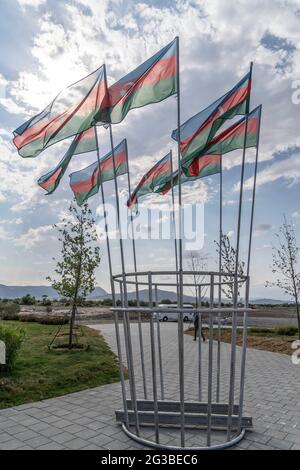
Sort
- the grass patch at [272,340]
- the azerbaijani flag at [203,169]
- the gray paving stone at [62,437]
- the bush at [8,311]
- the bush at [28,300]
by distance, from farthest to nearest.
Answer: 1. the bush at [28,300]
2. the bush at [8,311]
3. the grass patch at [272,340]
4. the azerbaijani flag at [203,169]
5. the gray paving stone at [62,437]

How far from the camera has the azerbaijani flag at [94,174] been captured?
6.47 meters

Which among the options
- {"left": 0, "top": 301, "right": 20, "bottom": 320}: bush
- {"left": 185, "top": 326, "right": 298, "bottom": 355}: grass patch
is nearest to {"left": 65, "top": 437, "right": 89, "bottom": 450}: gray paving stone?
{"left": 185, "top": 326, "right": 298, "bottom": 355}: grass patch

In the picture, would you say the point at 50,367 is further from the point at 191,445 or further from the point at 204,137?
the point at 204,137

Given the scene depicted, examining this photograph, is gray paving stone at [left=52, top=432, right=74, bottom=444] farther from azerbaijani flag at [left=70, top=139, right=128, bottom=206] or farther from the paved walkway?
azerbaijani flag at [left=70, top=139, right=128, bottom=206]

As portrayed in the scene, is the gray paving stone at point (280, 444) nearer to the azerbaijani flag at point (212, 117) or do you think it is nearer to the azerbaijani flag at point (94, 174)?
the azerbaijani flag at point (212, 117)

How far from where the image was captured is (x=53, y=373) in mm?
8523

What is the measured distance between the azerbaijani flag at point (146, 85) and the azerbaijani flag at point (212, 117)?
2.80 feet

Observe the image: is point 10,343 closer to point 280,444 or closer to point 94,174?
point 94,174

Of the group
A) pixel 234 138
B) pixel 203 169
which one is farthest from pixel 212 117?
pixel 203 169

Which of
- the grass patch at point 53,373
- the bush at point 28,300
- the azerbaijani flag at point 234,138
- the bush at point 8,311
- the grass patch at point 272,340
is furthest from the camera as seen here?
the bush at point 28,300

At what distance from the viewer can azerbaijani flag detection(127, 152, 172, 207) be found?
6.52 m

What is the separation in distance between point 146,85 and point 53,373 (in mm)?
6606

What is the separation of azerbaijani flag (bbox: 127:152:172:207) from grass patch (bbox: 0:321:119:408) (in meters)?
3.94

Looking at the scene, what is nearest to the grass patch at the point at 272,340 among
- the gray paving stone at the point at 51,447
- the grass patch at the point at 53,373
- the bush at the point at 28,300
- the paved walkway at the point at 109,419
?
the paved walkway at the point at 109,419
